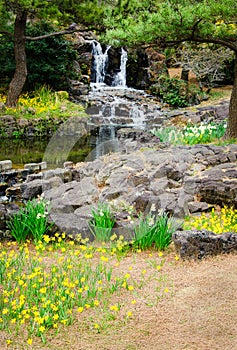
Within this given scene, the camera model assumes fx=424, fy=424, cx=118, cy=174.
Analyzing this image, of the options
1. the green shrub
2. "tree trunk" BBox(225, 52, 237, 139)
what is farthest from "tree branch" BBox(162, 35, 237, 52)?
the green shrub

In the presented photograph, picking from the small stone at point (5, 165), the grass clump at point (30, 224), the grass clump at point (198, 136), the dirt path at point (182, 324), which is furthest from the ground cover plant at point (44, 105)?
the dirt path at point (182, 324)

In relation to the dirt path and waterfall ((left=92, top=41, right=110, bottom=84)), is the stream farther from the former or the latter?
the dirt path

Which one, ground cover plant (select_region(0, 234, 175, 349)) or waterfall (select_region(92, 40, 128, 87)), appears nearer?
ground cover plant (select_region(0, 234, 175, 349))

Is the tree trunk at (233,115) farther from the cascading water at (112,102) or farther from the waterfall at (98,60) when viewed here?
the waterfall at (98,60)

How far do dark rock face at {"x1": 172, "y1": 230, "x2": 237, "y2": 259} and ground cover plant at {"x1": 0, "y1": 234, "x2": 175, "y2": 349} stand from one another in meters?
0.17

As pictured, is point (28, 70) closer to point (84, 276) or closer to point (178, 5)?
point (178, 5)

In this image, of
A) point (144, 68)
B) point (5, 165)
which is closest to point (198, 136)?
point (5, 165)

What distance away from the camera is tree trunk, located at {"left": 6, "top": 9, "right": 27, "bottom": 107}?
13969mm

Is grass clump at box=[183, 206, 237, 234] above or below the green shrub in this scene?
below

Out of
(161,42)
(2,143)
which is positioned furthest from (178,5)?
(2,143)

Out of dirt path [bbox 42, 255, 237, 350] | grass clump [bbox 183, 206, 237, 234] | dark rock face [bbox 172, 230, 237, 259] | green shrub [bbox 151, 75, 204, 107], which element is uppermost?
green shrub [bbox 151, 75, 204, 107]

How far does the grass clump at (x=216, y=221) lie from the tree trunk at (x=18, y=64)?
33.5 feet

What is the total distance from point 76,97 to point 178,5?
1067 cm

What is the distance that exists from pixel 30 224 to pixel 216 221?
85.4 inches
